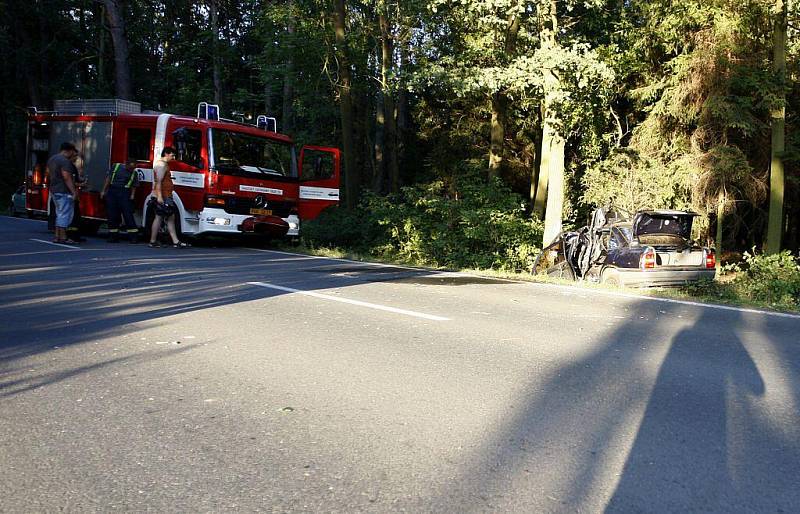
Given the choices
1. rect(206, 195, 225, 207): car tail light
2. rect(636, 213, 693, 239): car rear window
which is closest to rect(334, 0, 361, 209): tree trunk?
rect(206, 195, 225, 207): car tail light

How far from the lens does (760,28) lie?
18.1m

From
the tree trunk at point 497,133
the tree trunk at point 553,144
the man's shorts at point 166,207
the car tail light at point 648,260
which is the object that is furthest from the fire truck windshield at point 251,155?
the car tail light at point 648,260

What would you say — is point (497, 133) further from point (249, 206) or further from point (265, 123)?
point (249, 206)

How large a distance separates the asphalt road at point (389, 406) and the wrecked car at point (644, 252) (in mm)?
2936

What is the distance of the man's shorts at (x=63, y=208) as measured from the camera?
1497 cm

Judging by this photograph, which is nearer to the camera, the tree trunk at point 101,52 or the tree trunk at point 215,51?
the tree trunk at point 215,51

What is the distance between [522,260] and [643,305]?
24.0ft

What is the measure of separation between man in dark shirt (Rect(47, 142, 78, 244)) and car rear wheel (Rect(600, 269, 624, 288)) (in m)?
11.0

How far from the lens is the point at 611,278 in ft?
39.2

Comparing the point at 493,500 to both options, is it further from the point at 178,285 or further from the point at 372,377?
the point at 178,285

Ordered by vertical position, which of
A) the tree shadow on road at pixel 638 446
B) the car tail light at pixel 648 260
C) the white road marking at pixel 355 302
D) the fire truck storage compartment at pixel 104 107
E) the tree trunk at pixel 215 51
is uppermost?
the tree trunk at pixel 215 51

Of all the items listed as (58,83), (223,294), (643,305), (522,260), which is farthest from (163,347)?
(58,83)

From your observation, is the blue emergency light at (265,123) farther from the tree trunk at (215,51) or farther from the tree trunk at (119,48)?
the tree trunk at (215,51)

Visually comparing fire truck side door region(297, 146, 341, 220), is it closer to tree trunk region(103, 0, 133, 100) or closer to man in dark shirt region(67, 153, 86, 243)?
man in dark shirt region(67, 153, 86, 243)
